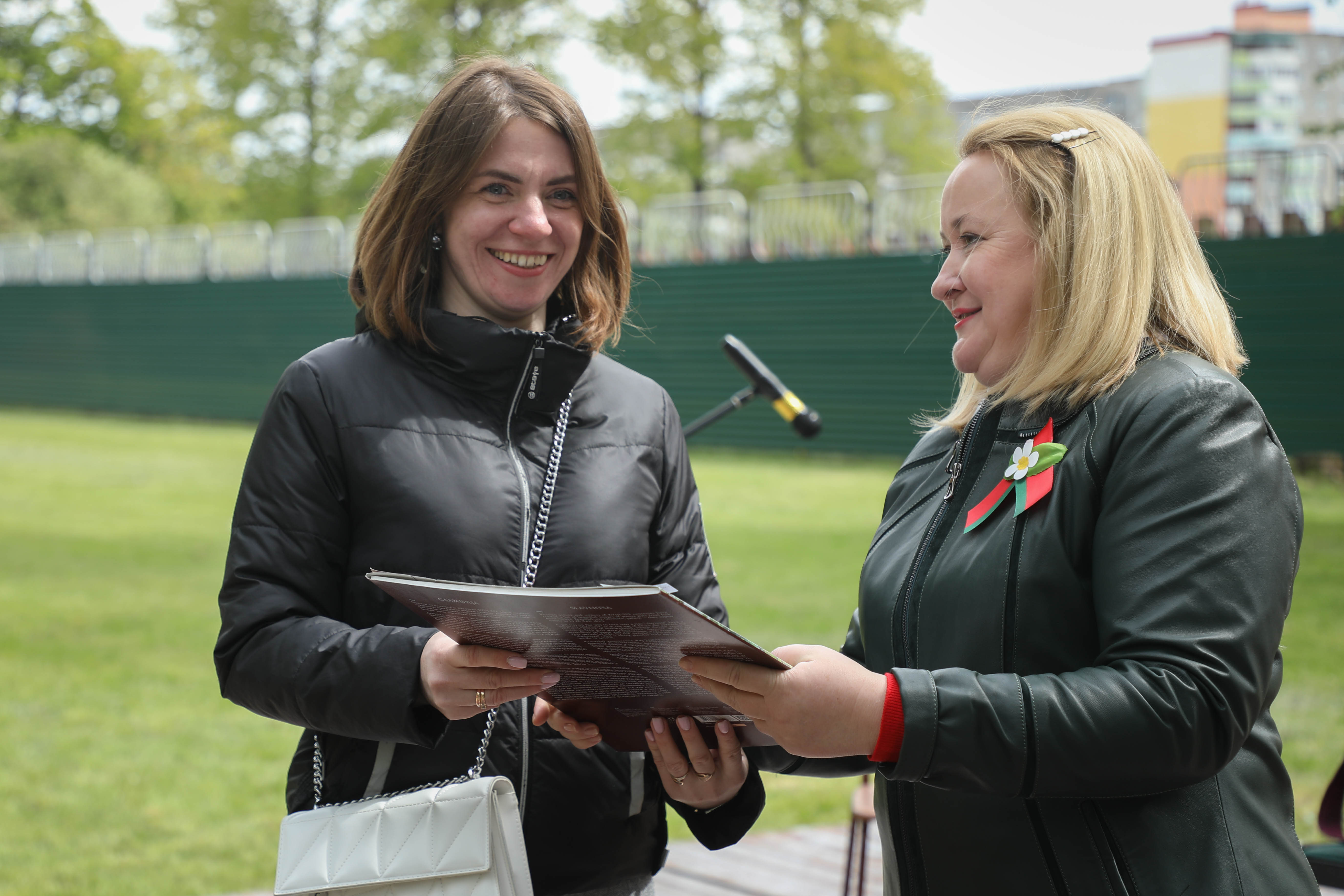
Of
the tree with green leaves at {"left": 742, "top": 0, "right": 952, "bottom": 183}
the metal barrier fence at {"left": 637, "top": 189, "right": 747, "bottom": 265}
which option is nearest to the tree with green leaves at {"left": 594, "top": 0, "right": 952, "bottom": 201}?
the tree with green leaves at {"left": 742, "top": 0, "right": 952, "bottom": 183}

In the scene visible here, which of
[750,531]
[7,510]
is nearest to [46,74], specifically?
[7,510]

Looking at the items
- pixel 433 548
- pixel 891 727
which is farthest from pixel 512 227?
pixel 891 727

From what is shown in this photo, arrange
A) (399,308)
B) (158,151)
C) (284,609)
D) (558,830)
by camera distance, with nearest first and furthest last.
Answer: (284,609)
(558,830)
(399,308)
(158,151)

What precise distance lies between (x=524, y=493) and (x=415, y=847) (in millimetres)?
552

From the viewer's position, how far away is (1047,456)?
1.50m

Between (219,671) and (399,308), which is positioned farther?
(399,308)

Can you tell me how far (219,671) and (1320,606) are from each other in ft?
24.0

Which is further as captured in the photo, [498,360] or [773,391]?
[773,391]

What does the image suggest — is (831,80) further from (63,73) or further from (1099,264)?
(1099,264)

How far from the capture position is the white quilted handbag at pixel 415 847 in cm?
166

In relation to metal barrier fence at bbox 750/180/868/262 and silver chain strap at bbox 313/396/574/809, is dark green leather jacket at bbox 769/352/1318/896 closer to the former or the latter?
silver chain strap at bbox 313/396/574/809

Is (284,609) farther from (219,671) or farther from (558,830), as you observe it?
(558,830)

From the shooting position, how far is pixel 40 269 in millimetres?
25812

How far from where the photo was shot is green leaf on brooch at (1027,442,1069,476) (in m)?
1.49
